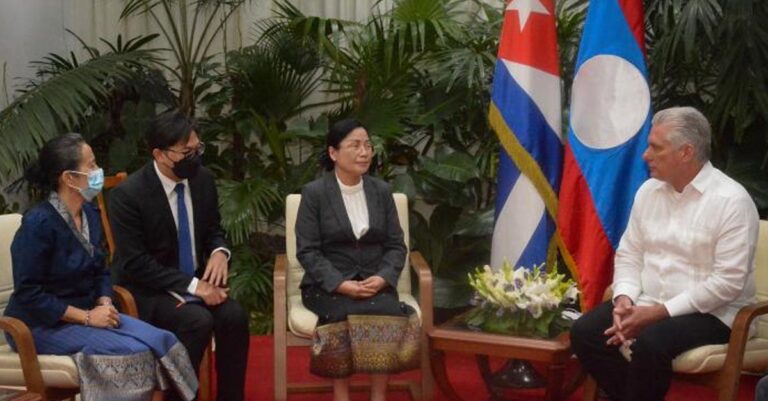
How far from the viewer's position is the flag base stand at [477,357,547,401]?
4.59 meters

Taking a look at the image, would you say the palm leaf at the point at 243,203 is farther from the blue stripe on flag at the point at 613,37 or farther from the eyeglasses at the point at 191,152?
the blue stripe on flag at the point at 613,37

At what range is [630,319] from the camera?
12.6 feet

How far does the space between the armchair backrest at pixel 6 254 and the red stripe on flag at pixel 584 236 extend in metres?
2.28

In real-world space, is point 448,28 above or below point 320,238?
above

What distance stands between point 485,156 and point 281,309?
5.92 ft

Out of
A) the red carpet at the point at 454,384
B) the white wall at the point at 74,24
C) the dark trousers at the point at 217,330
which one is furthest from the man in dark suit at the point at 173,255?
the white wall at the point at 74,24

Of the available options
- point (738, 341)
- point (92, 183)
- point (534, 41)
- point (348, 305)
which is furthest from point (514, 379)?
point (92, 183)

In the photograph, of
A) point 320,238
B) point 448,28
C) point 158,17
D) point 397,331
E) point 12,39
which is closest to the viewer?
→ point 397,331

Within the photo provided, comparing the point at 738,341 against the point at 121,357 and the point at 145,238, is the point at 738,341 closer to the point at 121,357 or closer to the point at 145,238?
the point at 121,357

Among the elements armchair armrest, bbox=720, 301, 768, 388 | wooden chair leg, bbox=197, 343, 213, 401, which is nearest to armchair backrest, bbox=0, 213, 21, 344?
wooden chair leg, bbox=197, 343, 213, 401

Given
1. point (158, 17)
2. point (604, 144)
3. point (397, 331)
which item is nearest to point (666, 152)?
point (604, 144)

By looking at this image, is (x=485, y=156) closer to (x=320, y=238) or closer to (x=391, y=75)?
(x=391, y=75)

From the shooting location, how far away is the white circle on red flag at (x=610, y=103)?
4.64 meters

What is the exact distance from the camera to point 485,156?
562cm
